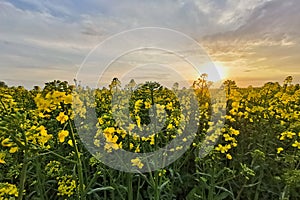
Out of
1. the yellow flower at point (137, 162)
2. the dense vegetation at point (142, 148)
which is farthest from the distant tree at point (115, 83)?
the yellow flower at point (137, 162)

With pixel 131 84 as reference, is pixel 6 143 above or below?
below

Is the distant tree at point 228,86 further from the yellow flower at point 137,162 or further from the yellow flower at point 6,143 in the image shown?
the yellow flower at point 6,143

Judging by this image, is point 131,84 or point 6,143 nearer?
point 6,143

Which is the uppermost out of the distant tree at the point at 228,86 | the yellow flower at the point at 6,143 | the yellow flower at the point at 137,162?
the distant tree at the point at 228,86

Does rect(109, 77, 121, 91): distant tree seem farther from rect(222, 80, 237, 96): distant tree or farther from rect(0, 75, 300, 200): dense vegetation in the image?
rect(222, 80, 237, 96): distant tree

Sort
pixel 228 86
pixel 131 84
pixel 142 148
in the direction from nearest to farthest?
pixel 142 148 < pixel 131 84 < pixel 228 86

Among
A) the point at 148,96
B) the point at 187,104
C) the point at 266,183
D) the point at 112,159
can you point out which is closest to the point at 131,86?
the point at 148,96

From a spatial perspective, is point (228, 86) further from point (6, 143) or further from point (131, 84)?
point (6, 143)

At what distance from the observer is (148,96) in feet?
9.98

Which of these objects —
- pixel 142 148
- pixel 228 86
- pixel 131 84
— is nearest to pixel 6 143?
pixel 142 148

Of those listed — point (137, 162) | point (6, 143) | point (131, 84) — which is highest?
point (131, 84)

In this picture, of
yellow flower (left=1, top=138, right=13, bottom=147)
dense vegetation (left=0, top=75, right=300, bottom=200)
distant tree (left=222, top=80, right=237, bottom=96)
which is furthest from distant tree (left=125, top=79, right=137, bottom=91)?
yellow flower (left=1, top=138, right=13, bottom=147)

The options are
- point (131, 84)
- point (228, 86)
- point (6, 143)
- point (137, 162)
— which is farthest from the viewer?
point (228, 86)

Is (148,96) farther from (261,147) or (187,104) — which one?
(187,104)
